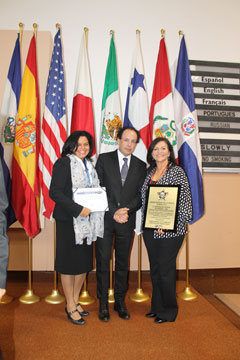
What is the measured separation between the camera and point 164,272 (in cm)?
231

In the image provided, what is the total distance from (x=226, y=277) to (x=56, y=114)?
3077 mm

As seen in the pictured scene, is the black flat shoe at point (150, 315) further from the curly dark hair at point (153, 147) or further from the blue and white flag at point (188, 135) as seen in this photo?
the curly dark hair at point (153, 147)

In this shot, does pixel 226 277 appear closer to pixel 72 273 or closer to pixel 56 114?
pixel 72 273

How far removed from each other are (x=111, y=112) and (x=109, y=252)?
1609 millimetres

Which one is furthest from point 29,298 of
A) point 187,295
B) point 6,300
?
point 187,295

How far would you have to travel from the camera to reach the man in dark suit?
7.73 ft

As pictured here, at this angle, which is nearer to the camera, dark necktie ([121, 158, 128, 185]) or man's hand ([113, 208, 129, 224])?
man's hand ([113, 208, 129, 224])

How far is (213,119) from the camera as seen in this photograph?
364 cm

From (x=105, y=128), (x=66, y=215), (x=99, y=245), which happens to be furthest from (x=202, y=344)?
(x=105, y=128)

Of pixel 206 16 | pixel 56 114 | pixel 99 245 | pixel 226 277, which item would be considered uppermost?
pixel 206 16

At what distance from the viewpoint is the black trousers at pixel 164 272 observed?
2295mm

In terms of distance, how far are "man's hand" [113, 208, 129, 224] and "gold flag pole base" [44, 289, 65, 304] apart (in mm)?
1248

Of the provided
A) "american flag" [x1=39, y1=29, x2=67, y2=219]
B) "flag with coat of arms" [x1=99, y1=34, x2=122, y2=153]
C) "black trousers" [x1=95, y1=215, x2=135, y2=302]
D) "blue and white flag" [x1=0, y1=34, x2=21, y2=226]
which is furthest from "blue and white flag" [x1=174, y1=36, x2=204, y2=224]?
"blue and white flag" [x1=0, y1=34, x2=21, y2=226]

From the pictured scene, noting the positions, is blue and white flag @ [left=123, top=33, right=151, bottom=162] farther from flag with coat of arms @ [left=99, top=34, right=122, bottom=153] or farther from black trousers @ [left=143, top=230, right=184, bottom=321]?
black trousers @ [left=143, top=230, right=184, bottom=321]
